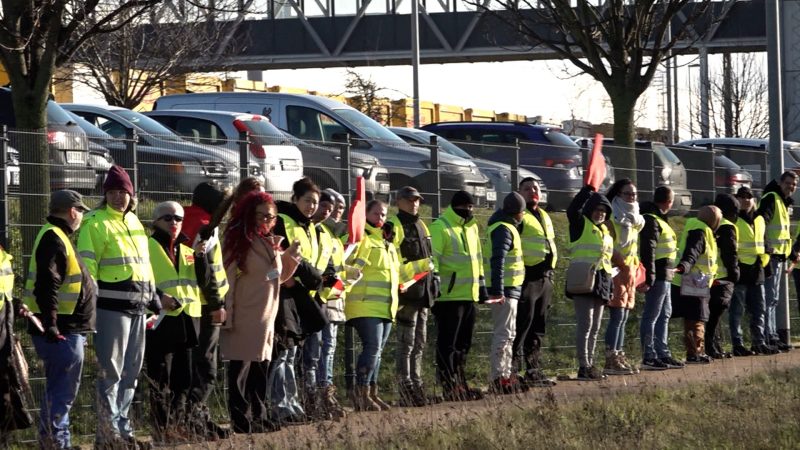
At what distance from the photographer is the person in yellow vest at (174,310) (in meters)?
11.2

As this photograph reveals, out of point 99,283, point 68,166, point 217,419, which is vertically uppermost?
point 68,166

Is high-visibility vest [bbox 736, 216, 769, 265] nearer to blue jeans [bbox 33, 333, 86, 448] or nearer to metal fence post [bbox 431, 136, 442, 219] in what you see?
metal fence post [bbox 431, 136, 442, 219]

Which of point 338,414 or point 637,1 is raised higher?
point 637,1

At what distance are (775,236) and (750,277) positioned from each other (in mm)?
819

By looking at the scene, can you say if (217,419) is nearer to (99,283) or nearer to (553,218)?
(99,283)

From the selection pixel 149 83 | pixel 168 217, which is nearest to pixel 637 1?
pixel 168 217

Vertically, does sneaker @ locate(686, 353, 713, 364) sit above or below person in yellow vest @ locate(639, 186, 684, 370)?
below

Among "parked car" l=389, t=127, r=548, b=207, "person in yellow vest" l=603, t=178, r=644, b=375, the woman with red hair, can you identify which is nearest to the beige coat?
the woman with red hair

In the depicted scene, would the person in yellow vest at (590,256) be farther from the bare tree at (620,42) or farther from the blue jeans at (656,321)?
the bare tree at (620,42)

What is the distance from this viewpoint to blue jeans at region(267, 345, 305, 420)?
476 inches

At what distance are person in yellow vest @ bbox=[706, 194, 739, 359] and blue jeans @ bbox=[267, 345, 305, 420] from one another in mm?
6912

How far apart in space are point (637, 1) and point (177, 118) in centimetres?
658

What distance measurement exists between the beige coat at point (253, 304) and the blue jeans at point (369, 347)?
5.19 ft

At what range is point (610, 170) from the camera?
20359 millimetres
